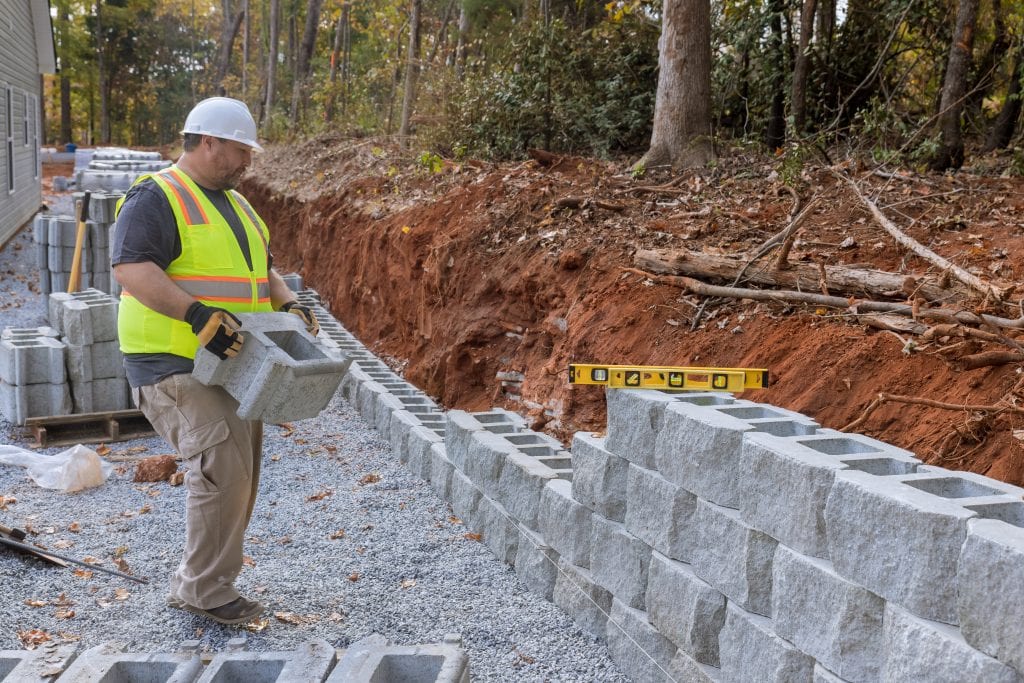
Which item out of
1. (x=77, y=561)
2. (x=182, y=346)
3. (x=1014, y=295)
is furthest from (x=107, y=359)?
(x=1014, y=295)

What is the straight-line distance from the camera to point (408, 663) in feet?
11.6

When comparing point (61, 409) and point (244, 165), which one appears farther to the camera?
point (61, 409)

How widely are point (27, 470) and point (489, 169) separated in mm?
7361

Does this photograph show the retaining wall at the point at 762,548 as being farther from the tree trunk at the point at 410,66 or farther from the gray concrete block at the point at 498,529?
the tree trunk at the point at 410,66

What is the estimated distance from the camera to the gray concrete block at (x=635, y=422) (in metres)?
4.21

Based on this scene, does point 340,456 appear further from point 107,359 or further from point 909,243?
point 909,243

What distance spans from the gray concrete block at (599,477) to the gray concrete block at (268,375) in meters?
1.27

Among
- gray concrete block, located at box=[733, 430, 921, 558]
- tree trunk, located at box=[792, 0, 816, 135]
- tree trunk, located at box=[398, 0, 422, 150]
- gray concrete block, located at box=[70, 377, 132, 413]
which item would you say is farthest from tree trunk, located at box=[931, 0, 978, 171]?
Result: tree trunk, located at box=[398, 0, 422, 150]

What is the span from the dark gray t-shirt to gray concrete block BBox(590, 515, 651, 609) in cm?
212

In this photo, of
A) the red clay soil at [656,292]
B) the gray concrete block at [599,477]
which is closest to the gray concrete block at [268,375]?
the gray concrete block at [599,477]

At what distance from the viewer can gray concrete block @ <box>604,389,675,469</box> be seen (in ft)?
13.8

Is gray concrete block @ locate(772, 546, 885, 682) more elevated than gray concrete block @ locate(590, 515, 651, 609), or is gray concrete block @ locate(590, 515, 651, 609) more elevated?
gray concrete block @ locate(772, 546, 885, 682)

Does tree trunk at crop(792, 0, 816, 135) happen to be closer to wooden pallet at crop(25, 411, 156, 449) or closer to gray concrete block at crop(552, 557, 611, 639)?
gray concrete block at crop(552, 557, 611, 639)

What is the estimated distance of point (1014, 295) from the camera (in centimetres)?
457
